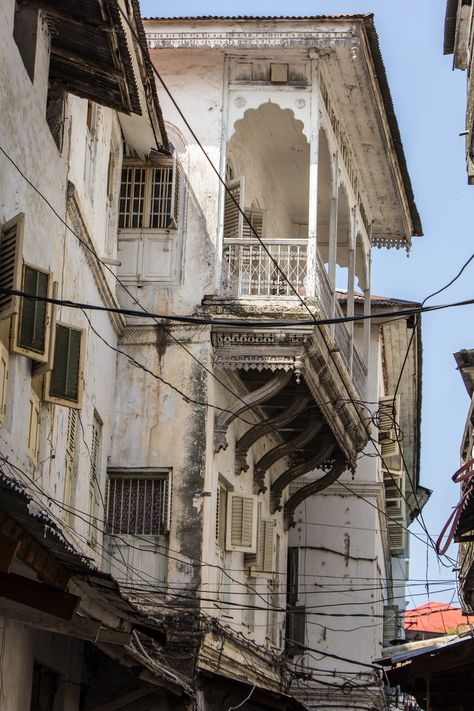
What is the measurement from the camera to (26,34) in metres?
12.1

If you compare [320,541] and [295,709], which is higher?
[320,541]

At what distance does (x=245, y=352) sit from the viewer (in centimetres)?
1702

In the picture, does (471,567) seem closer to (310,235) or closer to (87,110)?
(310,235)

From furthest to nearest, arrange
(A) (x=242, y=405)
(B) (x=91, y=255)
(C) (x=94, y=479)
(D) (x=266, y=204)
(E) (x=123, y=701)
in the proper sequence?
(D) (x=266, y=204) < (A) (x=242, y=405) < (C) (x=94, y=479) < (B) (x=91, y=255) < (E) (x=123, y=701)

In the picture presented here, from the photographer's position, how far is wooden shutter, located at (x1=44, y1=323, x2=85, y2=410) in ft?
39.9

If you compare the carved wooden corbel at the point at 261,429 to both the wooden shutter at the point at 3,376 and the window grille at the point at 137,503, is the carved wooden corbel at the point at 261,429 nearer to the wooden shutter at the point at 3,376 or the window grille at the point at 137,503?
the window grille at the point at 137,503

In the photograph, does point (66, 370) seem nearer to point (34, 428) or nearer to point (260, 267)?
point (34, 428)

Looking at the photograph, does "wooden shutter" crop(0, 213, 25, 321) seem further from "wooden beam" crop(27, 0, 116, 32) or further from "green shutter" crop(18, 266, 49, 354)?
"wooden beam" crop(27, 0, 116, 32)

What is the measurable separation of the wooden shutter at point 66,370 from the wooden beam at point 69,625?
6.28ft

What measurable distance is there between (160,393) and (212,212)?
229cm

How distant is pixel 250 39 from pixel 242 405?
4385mm

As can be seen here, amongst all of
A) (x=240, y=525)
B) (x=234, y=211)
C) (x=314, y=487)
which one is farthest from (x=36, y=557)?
(x=314, y=487)

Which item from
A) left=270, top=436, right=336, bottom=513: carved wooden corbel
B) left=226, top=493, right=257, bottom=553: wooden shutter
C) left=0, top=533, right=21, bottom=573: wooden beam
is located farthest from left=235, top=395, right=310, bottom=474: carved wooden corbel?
left=0, top=533, right=21, bottom=573: wooden beam

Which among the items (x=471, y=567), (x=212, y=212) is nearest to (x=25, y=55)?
(x=212, y=212)
